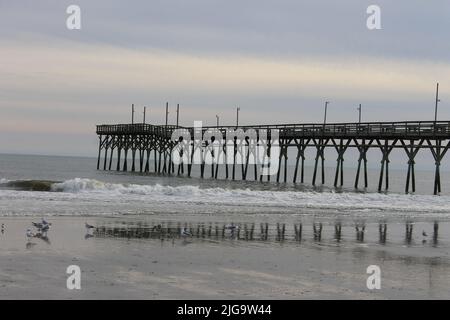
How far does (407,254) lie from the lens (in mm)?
12539

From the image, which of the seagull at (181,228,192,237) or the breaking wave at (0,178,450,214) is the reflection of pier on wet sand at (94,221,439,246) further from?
the breaking wave at (0,178,450,214)

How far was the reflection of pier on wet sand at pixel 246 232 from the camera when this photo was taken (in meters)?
14.0

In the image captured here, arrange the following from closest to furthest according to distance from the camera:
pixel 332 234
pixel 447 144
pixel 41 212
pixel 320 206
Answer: pixel 332 234
pixel 41 212
pixel 320 206
pixel 447 144

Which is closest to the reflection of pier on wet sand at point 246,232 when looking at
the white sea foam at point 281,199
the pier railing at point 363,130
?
the white sea foam at point 281,199

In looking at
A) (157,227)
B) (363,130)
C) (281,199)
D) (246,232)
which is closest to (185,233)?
(157,227)

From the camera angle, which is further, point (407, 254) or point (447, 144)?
point (447, 144)

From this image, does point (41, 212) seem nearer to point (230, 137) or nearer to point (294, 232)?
point (294, 232)

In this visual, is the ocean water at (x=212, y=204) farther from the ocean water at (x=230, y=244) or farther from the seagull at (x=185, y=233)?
the seagull at (x=185, y=233)

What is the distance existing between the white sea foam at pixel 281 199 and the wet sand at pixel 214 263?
31.2 feet

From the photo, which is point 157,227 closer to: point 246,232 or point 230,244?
point 246,232

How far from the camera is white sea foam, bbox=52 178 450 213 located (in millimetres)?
25508

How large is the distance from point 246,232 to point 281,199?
12.9 m

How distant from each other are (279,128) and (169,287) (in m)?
40.4

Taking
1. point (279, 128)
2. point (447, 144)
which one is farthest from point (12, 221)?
point (279, 128)
